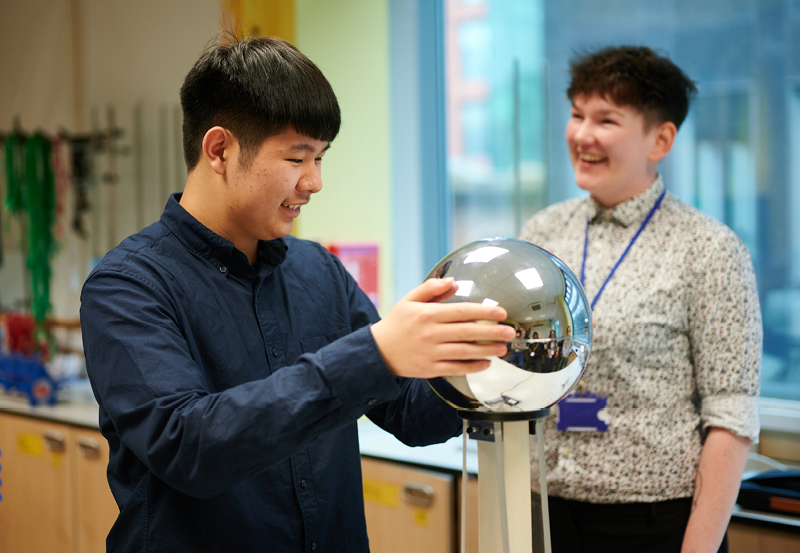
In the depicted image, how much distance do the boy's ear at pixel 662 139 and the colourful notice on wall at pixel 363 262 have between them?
4.42 ft

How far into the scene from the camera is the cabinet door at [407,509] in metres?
1.85

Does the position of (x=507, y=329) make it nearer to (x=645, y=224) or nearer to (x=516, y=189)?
(x=645, y=224)

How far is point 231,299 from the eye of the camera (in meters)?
1.02

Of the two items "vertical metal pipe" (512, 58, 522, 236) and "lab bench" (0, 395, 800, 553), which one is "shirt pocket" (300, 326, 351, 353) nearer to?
"lab bench" (0, 395, 800, 553)

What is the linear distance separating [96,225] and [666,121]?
2992 mm

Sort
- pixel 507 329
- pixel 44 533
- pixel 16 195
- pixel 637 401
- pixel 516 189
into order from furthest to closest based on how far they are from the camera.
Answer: pixel 16 195
pixel 44 533
pixel 516 189
pixel 637 401
pixel 507 329

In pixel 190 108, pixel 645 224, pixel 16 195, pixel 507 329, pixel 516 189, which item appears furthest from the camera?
pixel 16 195

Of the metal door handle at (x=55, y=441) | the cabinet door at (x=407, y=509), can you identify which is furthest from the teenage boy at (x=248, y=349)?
the metal door handle at (x=55, y=441)

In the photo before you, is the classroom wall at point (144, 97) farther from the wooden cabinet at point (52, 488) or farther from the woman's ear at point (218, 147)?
the woman's ear at point (218, 147)

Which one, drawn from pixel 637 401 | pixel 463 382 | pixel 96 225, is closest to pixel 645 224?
pixel 637 401

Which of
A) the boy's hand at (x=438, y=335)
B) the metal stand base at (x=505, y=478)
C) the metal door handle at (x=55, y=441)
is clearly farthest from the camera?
the metal door handle at (x=55, y=441)

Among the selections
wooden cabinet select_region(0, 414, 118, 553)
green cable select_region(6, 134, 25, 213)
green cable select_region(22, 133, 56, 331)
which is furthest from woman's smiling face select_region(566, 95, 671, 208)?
green cable select_region(6, 134, 25, 213)

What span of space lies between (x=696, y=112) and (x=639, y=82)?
87 cm

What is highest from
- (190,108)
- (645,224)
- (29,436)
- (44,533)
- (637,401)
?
(190,108)
